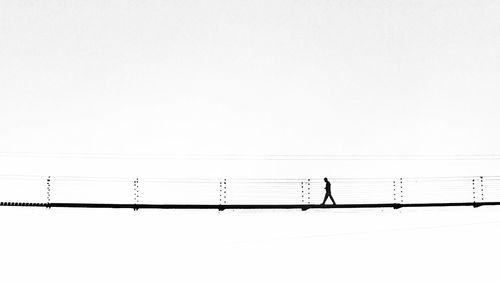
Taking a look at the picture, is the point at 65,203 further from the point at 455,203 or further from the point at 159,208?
the point at 455,203

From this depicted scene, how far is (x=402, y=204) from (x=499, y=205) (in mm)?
5338

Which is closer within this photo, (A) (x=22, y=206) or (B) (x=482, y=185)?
(A) (x=22, y=206)

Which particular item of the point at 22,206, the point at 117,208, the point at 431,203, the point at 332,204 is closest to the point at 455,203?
the point at 431,203

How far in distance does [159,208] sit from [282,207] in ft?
20.3

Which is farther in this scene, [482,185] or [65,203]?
[482,185]

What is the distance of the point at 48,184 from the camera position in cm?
2834

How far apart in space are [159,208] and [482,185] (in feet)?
55.9

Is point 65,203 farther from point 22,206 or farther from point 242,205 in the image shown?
point 242,205

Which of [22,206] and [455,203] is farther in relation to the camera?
[455,203]

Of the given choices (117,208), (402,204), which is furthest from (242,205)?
(402,204)

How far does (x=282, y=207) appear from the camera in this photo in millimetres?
28312

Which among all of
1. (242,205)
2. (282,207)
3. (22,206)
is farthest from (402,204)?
(22,206)

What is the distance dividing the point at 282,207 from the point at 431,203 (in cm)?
786

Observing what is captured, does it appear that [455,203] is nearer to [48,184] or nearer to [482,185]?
[482,185]
